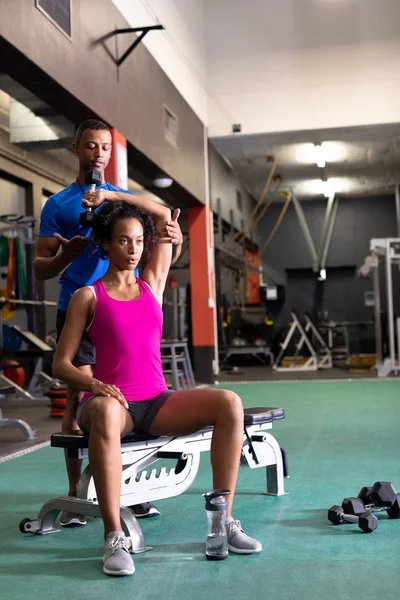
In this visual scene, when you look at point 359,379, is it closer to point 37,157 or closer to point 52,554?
point 37,157

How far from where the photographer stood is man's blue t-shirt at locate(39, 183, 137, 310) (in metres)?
2.59

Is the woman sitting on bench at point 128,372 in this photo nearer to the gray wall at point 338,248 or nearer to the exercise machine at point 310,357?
the exercise machine at point 310,357

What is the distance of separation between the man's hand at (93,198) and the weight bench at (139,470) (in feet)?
2.35

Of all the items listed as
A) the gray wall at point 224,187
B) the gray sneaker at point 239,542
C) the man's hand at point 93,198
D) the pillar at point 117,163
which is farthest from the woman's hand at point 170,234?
the gray wall at point 224,187

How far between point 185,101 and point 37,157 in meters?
2.03

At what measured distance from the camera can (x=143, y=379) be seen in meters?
2.25

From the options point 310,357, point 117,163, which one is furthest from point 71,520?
point 310,357

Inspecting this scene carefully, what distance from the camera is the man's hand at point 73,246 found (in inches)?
94.0

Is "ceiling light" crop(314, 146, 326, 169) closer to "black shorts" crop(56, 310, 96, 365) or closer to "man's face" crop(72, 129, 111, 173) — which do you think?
"man's face" crop(72, 129, 111, 173)

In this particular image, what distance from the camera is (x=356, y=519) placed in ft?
7.94

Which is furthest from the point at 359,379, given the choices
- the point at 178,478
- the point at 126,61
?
the point at 178,478

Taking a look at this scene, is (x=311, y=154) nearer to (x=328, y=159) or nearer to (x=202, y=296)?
(x=328, y=159)

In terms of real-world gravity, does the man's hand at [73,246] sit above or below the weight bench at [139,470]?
above

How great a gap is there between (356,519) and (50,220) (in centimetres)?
148
